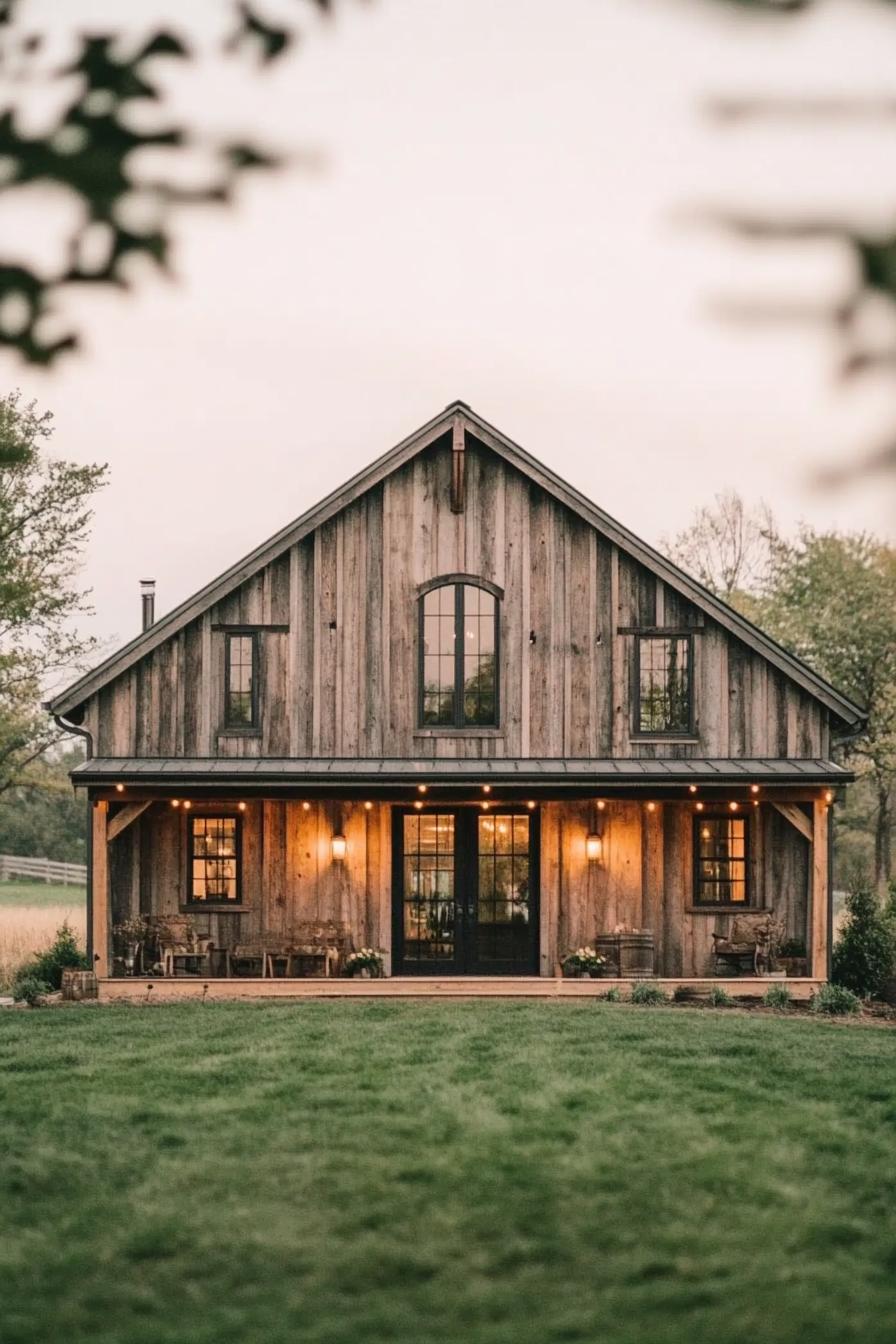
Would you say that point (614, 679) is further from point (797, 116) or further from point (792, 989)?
point (797, 116)

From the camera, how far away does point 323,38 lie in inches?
235

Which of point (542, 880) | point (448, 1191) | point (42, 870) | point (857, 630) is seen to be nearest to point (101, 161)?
point (448, 1191)

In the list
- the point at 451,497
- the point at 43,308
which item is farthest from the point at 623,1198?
the point at 451,497

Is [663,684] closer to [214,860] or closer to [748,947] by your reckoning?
[748,947]

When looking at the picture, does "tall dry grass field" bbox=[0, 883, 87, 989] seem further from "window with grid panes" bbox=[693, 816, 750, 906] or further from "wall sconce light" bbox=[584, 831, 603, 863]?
"window with grid panes" bbox=[693, 816, 750, 906]

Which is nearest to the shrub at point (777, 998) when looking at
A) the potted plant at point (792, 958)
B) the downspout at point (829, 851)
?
the downspout at point (829, 851)

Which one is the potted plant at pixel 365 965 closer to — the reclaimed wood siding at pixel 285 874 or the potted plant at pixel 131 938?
the reclaimed wood siding at pixel 285 874

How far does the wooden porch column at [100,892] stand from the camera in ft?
64.5

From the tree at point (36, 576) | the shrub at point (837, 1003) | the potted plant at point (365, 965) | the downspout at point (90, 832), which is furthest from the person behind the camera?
the tree at point (36, 576)

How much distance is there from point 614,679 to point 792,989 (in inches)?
175

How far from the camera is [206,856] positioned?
21.0 m

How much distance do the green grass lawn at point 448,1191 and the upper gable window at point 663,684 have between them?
6433 millimetres

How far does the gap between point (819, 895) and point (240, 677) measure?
780 cm

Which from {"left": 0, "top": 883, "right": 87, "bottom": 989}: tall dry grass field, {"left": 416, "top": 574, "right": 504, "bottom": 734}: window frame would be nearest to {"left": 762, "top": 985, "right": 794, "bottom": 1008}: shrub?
{"left": 416, "top": 574, "right": 504, "bottom": 734}: window frame
